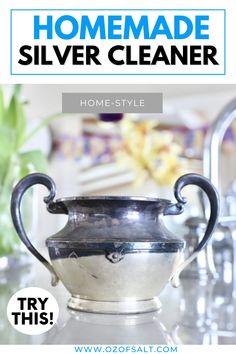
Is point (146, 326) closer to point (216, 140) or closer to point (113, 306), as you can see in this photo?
point (113, 306)

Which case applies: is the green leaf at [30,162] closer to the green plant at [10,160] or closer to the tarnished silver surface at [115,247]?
the green plant at [10,160]

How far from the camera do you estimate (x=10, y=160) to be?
0.68m

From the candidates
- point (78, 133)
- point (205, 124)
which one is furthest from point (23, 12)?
point (205, 124)

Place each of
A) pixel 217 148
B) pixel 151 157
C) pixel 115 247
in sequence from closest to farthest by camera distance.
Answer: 1. pixel 115 247
2. pixel 217 148
3. pixel 151 157

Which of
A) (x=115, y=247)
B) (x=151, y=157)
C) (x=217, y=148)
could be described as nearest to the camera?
(x=115, y=247)

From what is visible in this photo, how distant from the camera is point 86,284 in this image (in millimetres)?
395

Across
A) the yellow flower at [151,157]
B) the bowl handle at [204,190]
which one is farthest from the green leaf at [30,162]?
the yellow flower at [151,157]

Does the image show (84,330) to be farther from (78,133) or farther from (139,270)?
(78,133)

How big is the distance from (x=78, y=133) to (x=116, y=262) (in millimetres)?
3017

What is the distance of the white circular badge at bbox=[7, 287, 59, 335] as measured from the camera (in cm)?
38

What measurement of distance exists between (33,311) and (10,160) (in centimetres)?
31

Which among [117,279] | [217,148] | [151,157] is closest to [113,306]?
[117,279]

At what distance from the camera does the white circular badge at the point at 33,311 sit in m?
0.38

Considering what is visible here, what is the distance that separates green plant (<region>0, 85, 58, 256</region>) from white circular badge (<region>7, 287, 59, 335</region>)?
0.82 feet
